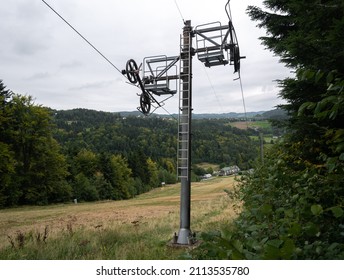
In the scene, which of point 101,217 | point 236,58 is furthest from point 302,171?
point 101,217

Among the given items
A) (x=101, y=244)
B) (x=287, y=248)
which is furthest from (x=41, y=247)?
(x=287, y=248)

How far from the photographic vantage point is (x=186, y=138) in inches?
368

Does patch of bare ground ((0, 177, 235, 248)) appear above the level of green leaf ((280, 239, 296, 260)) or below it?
below

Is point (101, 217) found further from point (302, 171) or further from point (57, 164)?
point (57, 164)

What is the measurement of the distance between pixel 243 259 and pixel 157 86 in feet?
28.8

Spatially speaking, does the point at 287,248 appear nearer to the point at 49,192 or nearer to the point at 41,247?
the point at 41,247

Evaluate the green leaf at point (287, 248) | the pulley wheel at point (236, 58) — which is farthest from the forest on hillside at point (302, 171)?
the pulley wheel at point (236, 58)

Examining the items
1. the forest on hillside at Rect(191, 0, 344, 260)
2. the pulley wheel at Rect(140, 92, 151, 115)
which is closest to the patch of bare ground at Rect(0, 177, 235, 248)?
the pulley wheel at Rect(140, 92, 151, 115)

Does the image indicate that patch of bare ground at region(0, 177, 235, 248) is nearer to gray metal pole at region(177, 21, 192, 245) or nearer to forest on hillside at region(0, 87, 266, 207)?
gray metal pole at region(177, 21, 192, 245)

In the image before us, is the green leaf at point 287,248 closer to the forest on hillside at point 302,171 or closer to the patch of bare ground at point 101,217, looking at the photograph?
the forest on hillside at point 302,171

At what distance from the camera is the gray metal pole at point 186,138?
363 inches

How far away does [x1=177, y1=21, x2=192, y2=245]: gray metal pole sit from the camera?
9227 mm

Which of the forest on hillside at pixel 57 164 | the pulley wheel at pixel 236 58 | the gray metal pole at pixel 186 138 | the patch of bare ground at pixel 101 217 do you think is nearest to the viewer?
the gray metal pole at pixel 186 138
